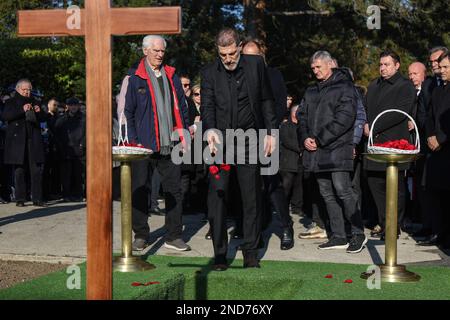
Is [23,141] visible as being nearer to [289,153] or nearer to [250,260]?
[289,153]

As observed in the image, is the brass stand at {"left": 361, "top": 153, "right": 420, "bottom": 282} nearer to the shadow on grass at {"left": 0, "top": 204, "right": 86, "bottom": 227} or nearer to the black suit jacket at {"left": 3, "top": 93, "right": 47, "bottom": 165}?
the shadow on grass at {"left": 0, "top": 204, "right": 86, "bottom": 227}

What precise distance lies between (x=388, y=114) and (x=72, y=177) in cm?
719

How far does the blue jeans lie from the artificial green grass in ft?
3.45

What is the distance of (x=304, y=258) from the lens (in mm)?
7969

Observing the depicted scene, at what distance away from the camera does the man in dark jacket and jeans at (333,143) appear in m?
8.21

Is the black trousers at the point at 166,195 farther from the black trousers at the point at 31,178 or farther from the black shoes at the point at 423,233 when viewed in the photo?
the black trousers at the point at 31,178

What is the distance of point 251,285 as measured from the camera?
6.45 m

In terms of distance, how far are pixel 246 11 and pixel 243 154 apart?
1535cm

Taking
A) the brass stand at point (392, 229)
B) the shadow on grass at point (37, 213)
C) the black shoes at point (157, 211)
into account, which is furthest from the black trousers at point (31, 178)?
the brass stand at point (392, 229)

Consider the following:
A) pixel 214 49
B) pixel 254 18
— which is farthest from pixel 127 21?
pixel 214 49

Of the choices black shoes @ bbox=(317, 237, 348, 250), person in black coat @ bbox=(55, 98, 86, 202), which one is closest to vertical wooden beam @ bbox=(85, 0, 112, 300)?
black shoes @ bbox=(317, 237, 348, 250)
